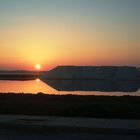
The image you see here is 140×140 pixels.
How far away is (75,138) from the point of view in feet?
30.9

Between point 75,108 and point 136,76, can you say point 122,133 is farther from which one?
point 136,76

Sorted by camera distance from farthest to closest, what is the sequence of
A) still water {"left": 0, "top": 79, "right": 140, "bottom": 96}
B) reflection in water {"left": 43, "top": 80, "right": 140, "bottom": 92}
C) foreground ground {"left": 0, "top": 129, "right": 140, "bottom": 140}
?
reflection in water {"left": 43, "top": 80, "right": 140, "bottom": 92} < still water {"left": 0, "top": 79, "right": 140, "bottom": 96} < foreground ground {"left": 0, "top": 129, "right": 140, "bottom": 140}

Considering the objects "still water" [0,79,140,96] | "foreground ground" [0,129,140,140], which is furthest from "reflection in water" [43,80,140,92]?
"foreground ground" [0,129,140,140]

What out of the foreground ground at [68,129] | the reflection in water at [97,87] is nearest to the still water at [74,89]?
the reflection in water at [97,87]

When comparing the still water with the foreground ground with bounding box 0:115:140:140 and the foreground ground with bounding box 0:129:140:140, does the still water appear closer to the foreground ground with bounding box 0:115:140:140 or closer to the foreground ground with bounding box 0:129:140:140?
the foreground ground with bounding box 0:115:140:140

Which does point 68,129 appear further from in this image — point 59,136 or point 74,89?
point 74,89

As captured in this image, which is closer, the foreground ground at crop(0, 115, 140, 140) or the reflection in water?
the foreground ground at crop(0, 115, 140, 140)

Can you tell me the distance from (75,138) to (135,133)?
5.02 feet

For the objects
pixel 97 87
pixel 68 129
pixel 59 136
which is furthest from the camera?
pixel 97 87

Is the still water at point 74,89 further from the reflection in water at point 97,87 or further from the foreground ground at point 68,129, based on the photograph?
the foreground ground at point 68,129

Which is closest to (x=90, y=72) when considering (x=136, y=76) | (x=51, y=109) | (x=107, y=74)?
(x=107, y=74)

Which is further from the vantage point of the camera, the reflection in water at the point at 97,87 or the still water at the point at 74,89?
the reflection in water at the point at 97,87

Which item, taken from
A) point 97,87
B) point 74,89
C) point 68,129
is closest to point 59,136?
point 68,129

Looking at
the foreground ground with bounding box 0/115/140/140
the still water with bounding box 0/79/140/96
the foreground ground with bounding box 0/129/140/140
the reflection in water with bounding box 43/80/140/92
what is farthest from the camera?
the reflection in water with bounding box 43/80/140/92
